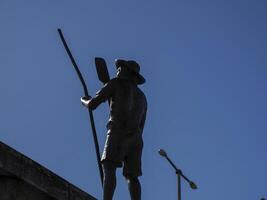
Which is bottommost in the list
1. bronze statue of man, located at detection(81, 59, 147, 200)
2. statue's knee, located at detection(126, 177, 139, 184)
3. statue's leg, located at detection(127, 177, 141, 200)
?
statue's leg, located at detection(127, 177, 141, 200)

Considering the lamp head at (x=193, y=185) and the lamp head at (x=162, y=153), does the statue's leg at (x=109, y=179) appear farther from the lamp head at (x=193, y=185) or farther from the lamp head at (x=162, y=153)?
the lamp head at (x=193, y=185)

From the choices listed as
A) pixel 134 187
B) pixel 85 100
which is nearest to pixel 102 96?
pixel 85 100

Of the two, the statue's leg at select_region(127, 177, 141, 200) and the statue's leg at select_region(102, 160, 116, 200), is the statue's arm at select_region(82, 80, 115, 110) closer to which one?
the statue's leg at select_region(102, 160, 116, 200)

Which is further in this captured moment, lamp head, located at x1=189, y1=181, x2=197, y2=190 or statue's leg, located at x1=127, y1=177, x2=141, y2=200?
lamp head, located at x1=189, y1=181, x2=197, y2=190

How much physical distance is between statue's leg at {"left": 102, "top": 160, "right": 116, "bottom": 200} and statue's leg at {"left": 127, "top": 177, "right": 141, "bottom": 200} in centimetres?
36

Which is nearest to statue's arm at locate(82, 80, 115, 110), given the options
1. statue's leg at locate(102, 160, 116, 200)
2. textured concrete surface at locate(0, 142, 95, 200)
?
statue's leg at locate(102, 160, 116, 200)

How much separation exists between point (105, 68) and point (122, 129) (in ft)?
4.11

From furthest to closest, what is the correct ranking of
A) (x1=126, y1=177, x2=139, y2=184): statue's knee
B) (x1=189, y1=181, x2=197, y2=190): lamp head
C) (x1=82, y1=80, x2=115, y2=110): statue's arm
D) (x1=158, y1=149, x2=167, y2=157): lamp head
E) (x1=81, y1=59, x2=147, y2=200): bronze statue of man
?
(x1=189, y1=181, x2=197, y2=190): lamp head, (x1=158, y1=149, x2=167, y2=157): lamp head, (x1=82, y1=80, x2=115, y2=110): statue's arm, (x1=126, y1=177, x2=139, y2=184): statue's knee, (x1=81, y1=59, x2=147, y2=200): bronze statue of man

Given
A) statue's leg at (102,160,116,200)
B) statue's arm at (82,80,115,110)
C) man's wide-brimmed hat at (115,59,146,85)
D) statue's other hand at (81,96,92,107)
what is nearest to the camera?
statue's leg at (102,160,116,200)

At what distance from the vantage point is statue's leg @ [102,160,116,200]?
10992 millimetres

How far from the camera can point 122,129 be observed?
11.6 metres

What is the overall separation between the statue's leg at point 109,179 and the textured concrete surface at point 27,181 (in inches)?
15.9

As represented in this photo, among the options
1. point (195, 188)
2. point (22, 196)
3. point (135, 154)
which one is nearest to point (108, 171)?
point (135, 154)

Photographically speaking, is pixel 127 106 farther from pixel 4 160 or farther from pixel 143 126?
pixel 4 160
